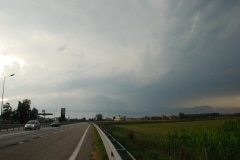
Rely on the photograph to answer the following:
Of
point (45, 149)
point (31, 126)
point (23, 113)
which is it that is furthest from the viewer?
point (23, 113)

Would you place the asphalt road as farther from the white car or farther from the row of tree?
the row of tree

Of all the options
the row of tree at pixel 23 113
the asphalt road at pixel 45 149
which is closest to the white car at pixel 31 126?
the asphalt road at pixel 45 149

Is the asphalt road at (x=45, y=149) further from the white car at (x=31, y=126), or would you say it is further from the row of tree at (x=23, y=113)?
the row of tree at (x=23, y=113)

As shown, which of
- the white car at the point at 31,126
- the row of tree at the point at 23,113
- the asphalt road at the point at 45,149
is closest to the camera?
the asphalt road at the point at 45,149

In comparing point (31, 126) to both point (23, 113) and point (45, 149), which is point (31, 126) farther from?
point (23, 113)

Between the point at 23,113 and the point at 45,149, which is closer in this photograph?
the point at 45,149

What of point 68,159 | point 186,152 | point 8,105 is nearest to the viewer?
point 68,159

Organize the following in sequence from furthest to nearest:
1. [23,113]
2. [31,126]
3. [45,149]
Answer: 1. [23,113]
2. [31,126]
3. [45,149]

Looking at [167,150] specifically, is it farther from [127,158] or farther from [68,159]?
[127,158]

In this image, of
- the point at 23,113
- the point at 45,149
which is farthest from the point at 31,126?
the point at 23,113

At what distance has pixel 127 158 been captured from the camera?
1277 centimetres

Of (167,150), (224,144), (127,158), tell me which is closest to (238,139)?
(224,144)

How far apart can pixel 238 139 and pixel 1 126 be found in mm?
54051

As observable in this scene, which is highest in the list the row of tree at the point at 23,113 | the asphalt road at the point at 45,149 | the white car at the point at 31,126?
the row of tree at the point at 23,113
